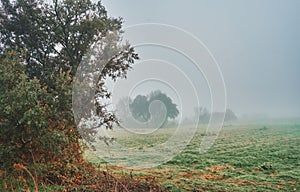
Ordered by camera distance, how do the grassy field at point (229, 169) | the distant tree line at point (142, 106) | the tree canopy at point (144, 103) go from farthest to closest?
1. the tree canopy at point (144, 103)
2. the distant tree line at point (142, 106)
3. the grassy field at point (229, 169)

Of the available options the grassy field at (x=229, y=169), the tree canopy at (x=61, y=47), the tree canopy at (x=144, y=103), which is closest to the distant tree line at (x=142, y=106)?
the tree canopy at (x=144, y=103)

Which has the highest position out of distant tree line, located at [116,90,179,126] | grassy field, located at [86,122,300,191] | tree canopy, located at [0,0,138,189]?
tree canopy, located at [0,0,138,189]

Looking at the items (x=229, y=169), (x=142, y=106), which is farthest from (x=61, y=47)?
(x=229, y=169)

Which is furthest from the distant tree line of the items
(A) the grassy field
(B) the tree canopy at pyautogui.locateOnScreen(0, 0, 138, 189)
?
(A) the grassy field

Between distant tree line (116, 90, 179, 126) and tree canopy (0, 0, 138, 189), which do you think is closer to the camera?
tree canopy (0, 0, 138, 189)

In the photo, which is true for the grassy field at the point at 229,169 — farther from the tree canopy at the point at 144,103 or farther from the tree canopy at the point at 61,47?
the tree canopy at the point at 144,103

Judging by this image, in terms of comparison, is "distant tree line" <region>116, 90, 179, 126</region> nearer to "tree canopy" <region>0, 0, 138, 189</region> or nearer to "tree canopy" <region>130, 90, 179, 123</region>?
"tree canopy" <region>130, 90, 179, 123</region>

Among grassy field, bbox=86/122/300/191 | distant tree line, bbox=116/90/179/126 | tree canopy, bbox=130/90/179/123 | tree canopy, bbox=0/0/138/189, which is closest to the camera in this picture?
tree canopy, bbox=0/0/138/189

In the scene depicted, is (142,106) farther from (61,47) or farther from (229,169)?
(229,169)

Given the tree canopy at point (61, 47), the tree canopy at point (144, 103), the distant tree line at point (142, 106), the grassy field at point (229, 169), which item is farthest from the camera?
the tree canopy at point (144, 103)

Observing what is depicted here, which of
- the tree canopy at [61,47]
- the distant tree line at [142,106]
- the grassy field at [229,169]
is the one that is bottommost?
the grassy field at [229,169]

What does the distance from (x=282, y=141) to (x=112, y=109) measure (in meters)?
15.6

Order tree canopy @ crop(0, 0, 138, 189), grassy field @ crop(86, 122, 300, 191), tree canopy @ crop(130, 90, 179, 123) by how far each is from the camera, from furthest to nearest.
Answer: tree canopy @ crop(130, 90, 179, 123) < grassy field @ crop(86, 122, 300, 191) < tree canopy @ crop(0, 0, 138, 189)

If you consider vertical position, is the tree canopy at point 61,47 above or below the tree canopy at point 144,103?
above
